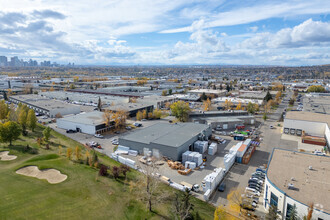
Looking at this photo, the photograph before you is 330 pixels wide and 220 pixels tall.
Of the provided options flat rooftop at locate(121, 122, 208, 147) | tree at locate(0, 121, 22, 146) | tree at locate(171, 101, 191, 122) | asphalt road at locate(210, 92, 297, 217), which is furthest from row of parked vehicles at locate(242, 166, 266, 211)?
tree at locate(0, 121, 22, 146)

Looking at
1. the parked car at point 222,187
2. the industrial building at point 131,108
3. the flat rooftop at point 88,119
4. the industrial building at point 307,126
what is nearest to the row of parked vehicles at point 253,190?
the parked car at point 222,187

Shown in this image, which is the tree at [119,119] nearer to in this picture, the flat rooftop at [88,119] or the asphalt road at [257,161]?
the flat rooftop at [88,119]

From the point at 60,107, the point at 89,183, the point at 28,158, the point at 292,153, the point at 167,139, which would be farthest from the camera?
the point at 60,107

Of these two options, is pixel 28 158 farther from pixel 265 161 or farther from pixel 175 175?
pixel 265 161

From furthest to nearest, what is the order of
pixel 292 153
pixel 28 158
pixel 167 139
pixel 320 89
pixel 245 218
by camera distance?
pixel 320 89 → pixel 167 139 → pixel 28 158 → pixel 292 153 → pixel 245 218

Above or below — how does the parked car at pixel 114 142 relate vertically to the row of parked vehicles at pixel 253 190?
above

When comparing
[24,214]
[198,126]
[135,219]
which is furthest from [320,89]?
[24,214]

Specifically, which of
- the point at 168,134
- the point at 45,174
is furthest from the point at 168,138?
the point at 45,174
